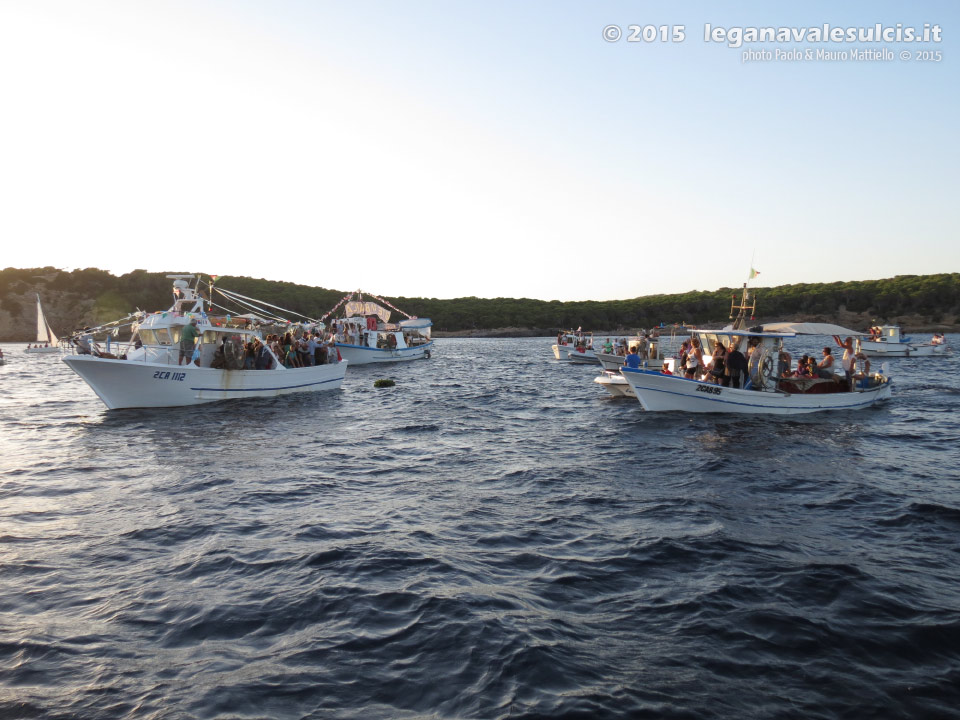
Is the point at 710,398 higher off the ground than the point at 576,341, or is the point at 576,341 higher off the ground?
the point at 576,341

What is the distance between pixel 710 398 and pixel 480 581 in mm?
15293

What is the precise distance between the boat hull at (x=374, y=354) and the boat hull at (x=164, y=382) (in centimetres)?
2182

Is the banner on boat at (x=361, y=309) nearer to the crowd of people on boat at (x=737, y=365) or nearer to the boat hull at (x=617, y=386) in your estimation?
the boat hull at (x=617, y=386)

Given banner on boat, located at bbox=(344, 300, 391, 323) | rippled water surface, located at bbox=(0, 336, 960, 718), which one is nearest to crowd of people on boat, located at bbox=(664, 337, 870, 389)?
rippled water surface, located at bbox=(0, 336, 960, 718)

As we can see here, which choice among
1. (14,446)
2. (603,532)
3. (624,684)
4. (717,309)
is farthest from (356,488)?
(717,309)

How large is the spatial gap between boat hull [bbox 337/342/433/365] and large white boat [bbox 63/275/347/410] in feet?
69.5

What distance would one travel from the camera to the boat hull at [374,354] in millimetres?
48781

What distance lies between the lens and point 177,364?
910 inches

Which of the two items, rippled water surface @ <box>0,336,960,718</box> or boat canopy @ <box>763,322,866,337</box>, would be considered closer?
rippled water surface @ <box>0,336,960,718</box>

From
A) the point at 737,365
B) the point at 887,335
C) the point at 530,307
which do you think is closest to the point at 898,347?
the point at 887,335

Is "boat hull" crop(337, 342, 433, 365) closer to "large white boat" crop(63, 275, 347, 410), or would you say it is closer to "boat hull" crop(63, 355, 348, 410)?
"large white boat" crop(63, 275, 347, 410)

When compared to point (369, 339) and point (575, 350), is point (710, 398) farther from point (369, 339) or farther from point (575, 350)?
point (369, 339)

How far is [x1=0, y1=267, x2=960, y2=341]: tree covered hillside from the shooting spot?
113312mm

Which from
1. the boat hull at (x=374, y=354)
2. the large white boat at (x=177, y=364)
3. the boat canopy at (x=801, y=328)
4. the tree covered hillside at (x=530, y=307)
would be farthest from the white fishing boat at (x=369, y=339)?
the tree covered hillside at (x=530, y=307)
